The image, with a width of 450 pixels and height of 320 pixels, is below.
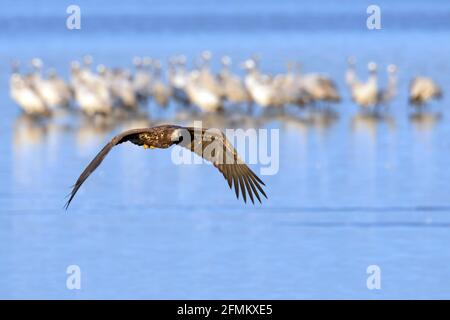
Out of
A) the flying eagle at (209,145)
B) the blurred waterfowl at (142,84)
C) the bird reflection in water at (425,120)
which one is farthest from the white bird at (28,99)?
the flying eagle at (209,145)

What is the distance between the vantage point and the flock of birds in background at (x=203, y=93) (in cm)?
2069

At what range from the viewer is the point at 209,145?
8812 millimetres

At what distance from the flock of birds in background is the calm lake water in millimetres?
367

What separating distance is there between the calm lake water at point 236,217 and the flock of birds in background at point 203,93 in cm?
37

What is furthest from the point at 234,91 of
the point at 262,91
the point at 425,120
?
the point at 425,120

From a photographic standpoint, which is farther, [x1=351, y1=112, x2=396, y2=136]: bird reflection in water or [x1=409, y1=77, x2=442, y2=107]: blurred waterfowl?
[x1=409, y1=77, x2=442, y2=107]: blurred waterfowl

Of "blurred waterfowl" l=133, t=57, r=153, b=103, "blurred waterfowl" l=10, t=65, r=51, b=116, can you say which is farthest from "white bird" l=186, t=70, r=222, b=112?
"blurred waterfowl" l=10, t=65, r=51, b=116

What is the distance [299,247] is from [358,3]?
55882mm

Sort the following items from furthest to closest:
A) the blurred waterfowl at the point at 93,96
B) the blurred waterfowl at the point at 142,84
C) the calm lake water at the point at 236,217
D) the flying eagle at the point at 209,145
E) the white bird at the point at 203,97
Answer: the blurred waterfowl at the point at 142,84, the white bird at the point at 203,97, the blurred waterfowl at the point at 93,96, the calm lake water at the point at 236,217, the flying eagle at the point at 209,145

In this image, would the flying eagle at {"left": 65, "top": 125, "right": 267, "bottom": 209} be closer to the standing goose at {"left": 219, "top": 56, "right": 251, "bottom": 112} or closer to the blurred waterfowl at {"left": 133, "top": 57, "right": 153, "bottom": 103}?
the standing goose at {"left": 219, "top": 56, "right": 251, "bottom": 112}

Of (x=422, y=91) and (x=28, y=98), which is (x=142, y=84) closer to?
(x=28, y=98)

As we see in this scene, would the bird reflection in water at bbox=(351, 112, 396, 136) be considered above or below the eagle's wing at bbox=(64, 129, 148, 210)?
above

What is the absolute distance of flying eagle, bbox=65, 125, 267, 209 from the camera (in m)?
8.61

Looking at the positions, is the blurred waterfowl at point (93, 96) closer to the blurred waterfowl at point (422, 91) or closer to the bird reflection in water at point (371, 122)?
the bird reflection in water at point (371, 122)
